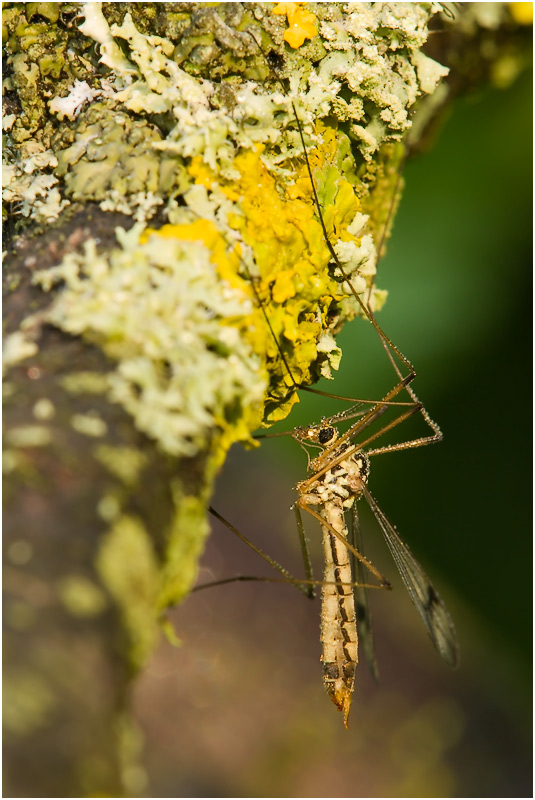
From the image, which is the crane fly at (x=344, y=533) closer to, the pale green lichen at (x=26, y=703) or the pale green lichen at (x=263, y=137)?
the pale green lichen at (x=263, y=137)

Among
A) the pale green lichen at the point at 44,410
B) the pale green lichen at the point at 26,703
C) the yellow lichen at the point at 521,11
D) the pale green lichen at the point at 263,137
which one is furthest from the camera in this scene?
the yellow lichen at the point at 521,11

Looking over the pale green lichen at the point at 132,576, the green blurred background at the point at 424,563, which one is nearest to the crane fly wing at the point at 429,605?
the green blurred background at the point at 424,563

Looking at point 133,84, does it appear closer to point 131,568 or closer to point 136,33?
point 136,33

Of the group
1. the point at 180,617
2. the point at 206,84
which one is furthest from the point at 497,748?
the point at 206,84

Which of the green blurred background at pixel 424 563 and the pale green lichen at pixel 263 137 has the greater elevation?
the pale green lichen at pixel 263 137

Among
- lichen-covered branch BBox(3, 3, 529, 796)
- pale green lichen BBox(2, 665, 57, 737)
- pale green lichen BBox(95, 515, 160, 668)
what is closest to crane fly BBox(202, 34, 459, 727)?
lichen-covered branch BBox(3, 3, 529, 796)

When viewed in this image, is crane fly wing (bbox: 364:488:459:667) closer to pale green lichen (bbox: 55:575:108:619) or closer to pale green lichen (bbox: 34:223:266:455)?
pale green lichen (bbox: 34:223:266:455)
